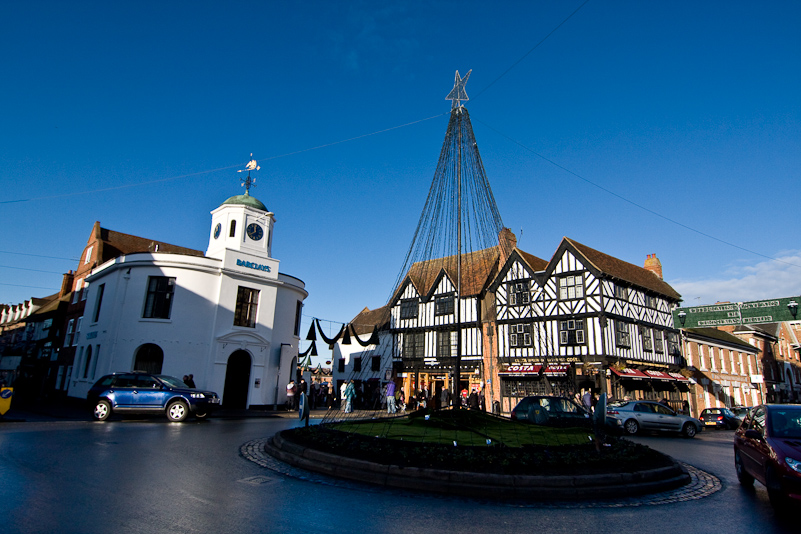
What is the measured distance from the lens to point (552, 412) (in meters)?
15.2

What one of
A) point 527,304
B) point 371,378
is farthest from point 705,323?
point 371,378

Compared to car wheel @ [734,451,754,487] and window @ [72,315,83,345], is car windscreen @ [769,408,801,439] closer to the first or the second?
car wheel @ [734,451,754,487]

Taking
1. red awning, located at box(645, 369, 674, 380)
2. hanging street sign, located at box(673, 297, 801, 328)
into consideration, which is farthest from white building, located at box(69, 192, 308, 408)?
red awning, located at box(645, 369, 674, 380)

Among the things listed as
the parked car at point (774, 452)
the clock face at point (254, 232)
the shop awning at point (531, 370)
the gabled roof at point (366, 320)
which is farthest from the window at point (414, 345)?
the parked car at point (774, 452)

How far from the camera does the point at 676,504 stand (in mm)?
6777

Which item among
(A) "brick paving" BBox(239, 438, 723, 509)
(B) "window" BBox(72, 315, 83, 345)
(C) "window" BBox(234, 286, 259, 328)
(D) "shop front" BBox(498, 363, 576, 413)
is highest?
(C) "window" BBox(234, 286, 259, 328)

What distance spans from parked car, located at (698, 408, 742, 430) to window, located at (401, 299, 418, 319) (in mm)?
19812

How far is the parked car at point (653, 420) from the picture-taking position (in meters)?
18.2

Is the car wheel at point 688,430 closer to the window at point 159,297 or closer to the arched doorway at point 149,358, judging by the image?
the arched doorway at point 149,358

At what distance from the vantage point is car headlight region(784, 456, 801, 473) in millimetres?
5836

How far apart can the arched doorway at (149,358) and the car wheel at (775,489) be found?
23.1 m

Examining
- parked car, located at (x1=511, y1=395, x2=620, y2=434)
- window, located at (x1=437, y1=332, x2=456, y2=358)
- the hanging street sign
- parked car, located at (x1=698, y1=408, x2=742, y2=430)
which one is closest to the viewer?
parked car, located at (x1=511, y1=395, x2=620, y2=434)

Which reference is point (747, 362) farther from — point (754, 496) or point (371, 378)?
point (754, 496)

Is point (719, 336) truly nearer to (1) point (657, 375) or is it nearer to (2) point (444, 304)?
(1) point (657, 375)
